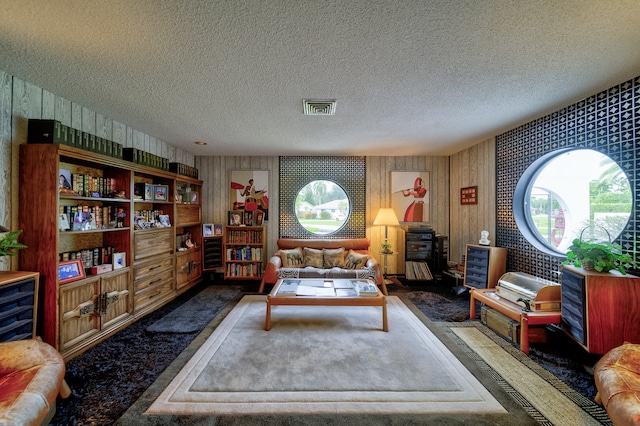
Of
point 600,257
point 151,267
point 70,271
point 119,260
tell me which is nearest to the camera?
point 600,257

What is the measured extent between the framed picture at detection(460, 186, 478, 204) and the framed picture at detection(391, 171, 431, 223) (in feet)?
2.28

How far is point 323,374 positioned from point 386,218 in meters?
3.37

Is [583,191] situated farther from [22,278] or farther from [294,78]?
[22,278]

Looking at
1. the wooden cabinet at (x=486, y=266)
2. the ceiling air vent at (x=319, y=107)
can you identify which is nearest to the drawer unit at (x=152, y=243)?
the ceiling air vent at (x=319, y=107)

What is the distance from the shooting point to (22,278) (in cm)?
197

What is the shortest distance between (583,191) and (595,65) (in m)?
1.72

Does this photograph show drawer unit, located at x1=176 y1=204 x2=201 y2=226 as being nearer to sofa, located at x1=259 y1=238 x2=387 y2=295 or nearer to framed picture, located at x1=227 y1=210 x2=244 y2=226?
framed picture, located at x1=227 y1=210 x2=244 y2=226

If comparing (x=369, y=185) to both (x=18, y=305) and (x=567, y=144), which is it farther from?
(x=18, y=305)

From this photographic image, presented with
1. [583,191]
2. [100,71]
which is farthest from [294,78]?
[583,191]

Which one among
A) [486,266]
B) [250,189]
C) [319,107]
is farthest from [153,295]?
[486,266]

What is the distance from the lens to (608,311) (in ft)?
6.89

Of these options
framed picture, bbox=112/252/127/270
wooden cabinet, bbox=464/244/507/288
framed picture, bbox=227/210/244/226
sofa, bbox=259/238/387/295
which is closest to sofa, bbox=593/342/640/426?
wooden cabinet, bbox=464/244/507/288

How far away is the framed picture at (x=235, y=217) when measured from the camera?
522 cm

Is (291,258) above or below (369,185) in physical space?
below
